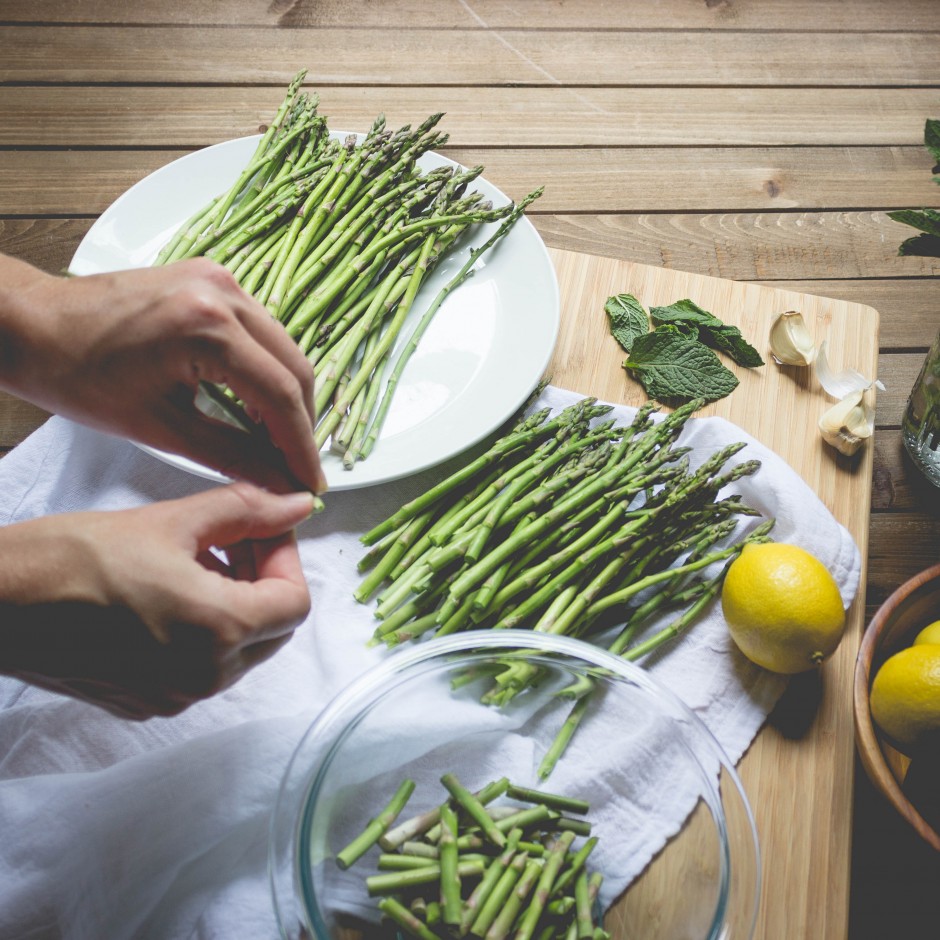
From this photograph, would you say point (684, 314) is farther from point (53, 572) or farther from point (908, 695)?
point (53, 572)

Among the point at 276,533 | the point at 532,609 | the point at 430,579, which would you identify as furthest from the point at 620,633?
the point at 276,533

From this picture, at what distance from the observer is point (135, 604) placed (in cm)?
82

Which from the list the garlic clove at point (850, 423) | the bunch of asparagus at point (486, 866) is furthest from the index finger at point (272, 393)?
the garlic clove at point (850, 423)

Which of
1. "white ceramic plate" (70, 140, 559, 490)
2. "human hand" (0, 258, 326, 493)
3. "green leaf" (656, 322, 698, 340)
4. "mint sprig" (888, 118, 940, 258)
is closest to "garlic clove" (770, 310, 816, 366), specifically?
"green leaf" (656, 322, 698, 340)

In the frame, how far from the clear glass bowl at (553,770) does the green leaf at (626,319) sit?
0.59m

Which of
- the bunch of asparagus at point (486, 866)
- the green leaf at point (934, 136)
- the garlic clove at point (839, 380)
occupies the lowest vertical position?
the bunch of asparagus at point (486, 866)

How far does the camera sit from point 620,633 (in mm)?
1221

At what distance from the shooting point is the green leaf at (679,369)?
4.60ft

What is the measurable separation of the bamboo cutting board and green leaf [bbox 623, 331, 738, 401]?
3cm

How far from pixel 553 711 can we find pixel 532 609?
0.44ft

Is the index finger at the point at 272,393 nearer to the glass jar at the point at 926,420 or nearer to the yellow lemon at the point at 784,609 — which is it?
the yellow lemon at the point at 784,609

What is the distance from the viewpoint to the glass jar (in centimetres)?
145

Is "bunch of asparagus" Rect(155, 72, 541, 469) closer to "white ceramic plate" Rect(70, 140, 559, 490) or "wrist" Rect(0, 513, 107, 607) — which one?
"white ceramic plate" Rect(70, 140, 559, 490)

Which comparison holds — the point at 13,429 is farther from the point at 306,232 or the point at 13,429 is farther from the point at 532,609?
the point at 532,609
